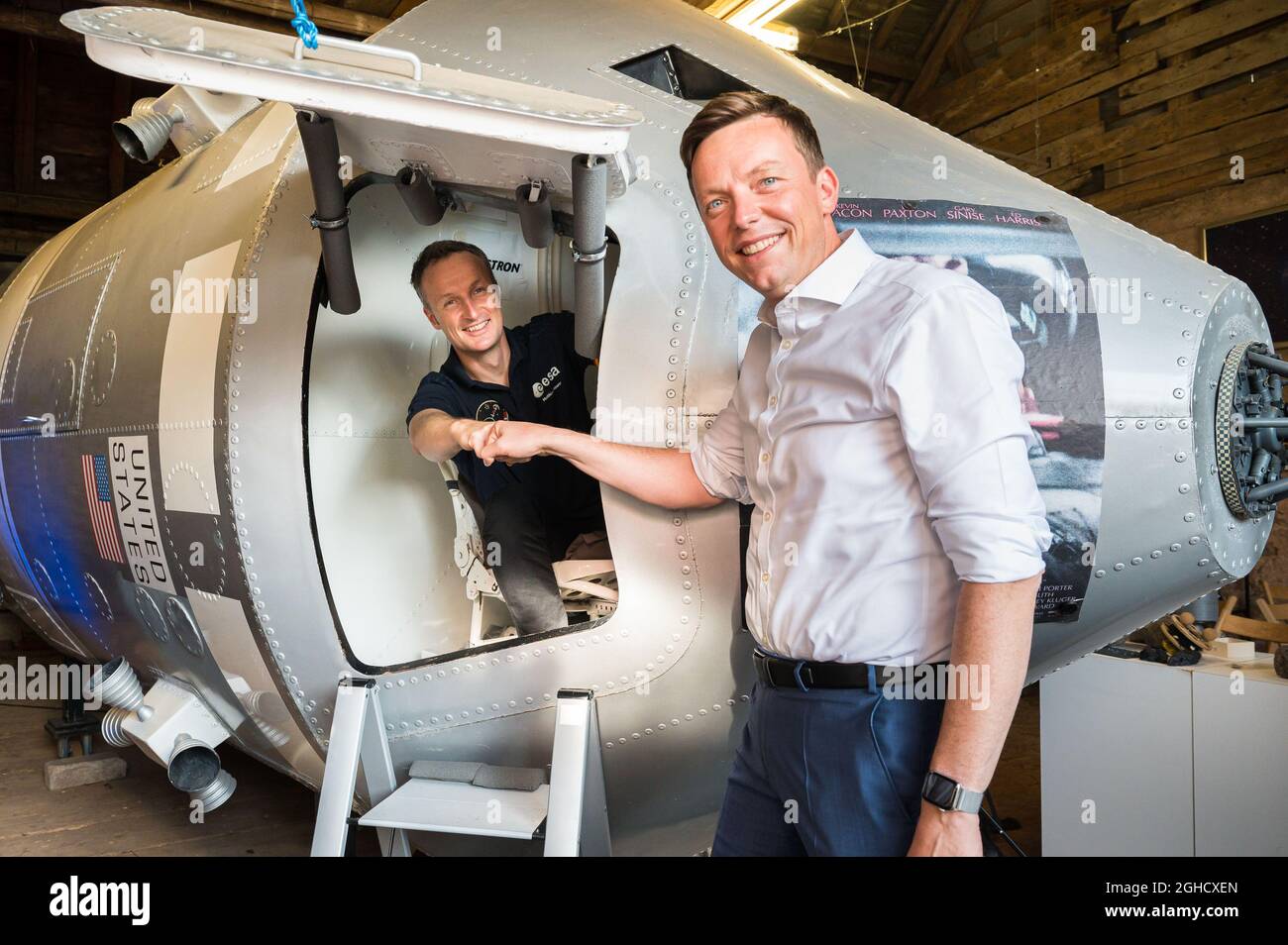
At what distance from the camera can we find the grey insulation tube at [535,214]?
2.20 metres

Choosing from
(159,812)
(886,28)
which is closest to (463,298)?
(159,812)

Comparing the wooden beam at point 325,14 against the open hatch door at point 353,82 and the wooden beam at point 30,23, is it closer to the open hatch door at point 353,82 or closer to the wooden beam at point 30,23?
the wooden beam at point 30,23

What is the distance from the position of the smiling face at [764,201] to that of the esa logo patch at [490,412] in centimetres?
107

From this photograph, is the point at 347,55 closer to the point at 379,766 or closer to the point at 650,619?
the point at 650,619

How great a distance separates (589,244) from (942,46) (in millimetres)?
7515

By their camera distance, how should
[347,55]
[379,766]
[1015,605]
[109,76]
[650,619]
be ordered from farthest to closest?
[109,76] → [379,766] → [650,619] → [347,55] → [1015,605]

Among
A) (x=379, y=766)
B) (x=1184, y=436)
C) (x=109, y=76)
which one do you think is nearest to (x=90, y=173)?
(x=109, y=76)

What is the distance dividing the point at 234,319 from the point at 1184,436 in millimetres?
2206

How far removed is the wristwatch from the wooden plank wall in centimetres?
543

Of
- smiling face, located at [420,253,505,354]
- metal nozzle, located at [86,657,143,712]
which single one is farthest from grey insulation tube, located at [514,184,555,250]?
metal nozzle, located at [86,657,143,712]

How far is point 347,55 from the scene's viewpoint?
5.63 feet

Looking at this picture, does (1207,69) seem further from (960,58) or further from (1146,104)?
(960,58)

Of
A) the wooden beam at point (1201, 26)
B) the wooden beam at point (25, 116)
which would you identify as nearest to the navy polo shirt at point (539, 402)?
the wooden beam at point (1201, 26)

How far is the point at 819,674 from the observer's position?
1552 mm
